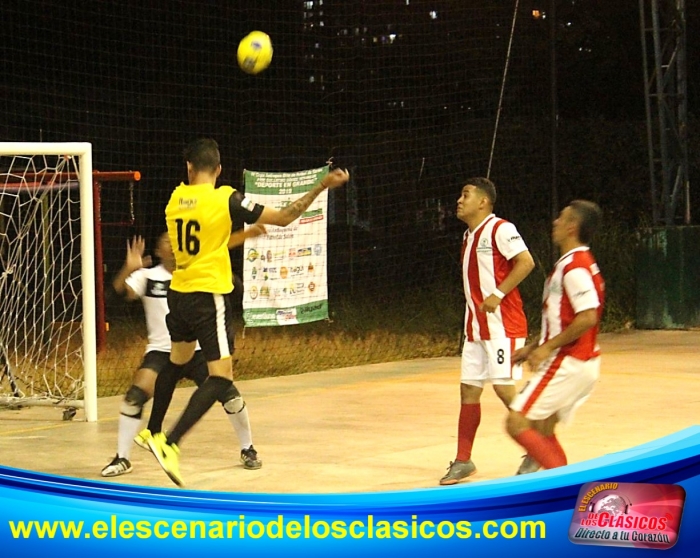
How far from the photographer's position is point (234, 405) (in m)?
7.78

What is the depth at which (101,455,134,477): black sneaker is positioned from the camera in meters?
7.56

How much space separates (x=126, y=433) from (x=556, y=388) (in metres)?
2.96

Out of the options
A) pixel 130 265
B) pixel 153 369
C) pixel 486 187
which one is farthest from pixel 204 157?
pixel 486 187

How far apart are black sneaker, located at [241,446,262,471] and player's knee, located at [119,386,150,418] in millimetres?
724

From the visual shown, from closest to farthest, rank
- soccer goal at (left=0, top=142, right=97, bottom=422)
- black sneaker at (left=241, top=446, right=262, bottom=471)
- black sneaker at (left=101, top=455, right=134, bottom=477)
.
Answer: black sneaker at (left=101, top=455, right=134, bottom=477)
black sneaker at (left=241, top=446, right=262, bottom=471)
soccer goal at (left=0, top=142, right=97, bottom=422)

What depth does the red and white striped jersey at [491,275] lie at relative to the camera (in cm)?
742

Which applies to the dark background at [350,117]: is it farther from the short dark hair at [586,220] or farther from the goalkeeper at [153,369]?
the short dark hair at [586,220]

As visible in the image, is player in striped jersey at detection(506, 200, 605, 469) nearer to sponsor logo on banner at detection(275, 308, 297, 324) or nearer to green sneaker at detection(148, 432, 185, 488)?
green sneaker at detection(148, 432, 185, 488)

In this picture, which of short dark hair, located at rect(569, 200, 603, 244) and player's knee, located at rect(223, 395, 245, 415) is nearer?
short dark hair, located at rect(569, 200, 603, 244)

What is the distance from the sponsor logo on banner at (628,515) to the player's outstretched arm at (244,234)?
4.61m

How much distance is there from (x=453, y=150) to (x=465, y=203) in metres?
13.2

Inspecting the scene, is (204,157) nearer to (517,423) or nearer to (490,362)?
(490,362)

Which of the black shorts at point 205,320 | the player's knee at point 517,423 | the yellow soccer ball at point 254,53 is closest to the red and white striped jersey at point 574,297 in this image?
the player's knee at point 517,423

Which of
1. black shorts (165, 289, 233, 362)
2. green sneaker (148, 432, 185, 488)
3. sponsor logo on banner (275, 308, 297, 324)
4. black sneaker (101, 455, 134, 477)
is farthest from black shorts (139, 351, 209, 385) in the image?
sponsor logo on banner (275, 308, 297, 324)
